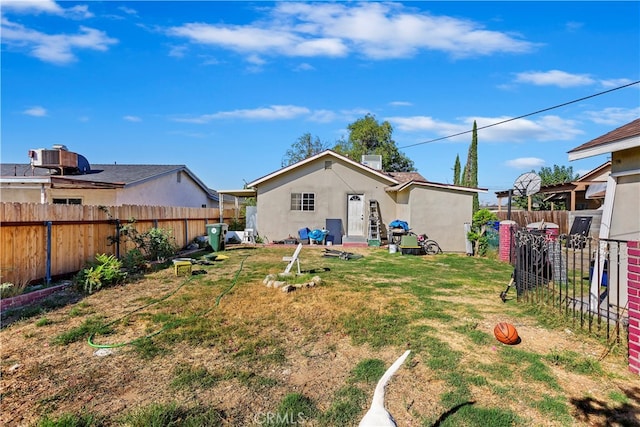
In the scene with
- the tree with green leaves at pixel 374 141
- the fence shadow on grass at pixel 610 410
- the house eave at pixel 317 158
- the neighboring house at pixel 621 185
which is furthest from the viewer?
the tree with green leaves at pixel 374 141

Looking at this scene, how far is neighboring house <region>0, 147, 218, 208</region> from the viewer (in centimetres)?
1363

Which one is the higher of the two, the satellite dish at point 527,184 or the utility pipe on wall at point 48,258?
the satellite dish at point 527,184

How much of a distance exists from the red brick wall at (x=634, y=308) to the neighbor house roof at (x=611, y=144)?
7.03 feet

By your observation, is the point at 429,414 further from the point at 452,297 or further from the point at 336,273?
the point at 336,273

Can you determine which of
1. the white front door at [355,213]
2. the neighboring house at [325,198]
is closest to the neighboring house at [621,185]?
the neighboring house at [325,198]

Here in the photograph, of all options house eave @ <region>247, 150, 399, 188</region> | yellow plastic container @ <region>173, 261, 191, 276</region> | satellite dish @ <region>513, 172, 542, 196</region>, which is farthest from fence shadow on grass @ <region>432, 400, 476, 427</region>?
house eave @ <region>247, 150, 399, 188</region>

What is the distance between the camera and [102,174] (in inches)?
664

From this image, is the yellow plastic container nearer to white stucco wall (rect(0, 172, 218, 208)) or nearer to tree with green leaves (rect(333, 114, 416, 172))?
white stucco wall (rect(0, 172, 218, 208))

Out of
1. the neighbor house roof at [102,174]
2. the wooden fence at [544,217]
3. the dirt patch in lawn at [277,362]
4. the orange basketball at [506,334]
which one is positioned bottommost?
the dirt patch in lawn at [277,362]

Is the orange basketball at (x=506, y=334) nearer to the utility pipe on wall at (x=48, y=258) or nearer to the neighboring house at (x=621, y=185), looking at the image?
the neighboring house at (x=621, y=185)

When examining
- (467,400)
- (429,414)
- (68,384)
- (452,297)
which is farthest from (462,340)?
(68,384)

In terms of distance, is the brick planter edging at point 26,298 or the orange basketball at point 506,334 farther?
the brick planter edging at point 26,298

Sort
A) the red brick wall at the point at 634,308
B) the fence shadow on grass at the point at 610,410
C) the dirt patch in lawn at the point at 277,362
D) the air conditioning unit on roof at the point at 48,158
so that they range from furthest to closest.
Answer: the air conditioning unit on roof at the point at 48,158, the red brick wall at the point at 634,308, the dirt patch in lawn at the point at 277,362, the fence shadow on grass at the point at 610,410

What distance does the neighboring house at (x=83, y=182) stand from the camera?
13.6 metres
